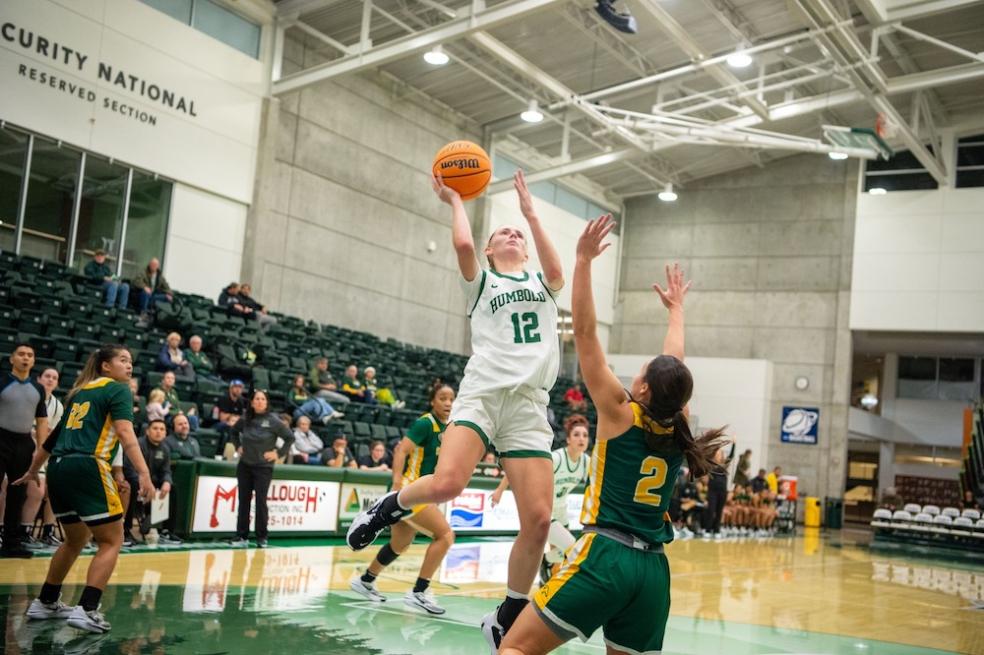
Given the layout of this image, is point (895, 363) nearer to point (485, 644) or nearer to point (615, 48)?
point (615, 48)

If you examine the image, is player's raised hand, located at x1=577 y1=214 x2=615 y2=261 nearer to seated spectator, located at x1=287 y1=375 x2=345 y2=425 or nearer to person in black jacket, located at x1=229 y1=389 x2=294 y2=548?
person in black jacket, located at x1=229 y1=389 x2=294 y2=548

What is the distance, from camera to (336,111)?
22.5 meters

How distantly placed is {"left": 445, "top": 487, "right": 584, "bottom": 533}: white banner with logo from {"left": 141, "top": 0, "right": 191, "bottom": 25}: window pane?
11.2 metres

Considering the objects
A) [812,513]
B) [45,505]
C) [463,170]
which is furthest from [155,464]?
[812,513]

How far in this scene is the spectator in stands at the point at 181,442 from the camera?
35.3 feet

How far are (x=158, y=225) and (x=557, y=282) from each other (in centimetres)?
1566

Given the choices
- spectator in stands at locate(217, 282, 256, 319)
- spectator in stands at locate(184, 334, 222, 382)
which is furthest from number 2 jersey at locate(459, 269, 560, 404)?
spectator in stands at locate(217, 282, 256, 319)

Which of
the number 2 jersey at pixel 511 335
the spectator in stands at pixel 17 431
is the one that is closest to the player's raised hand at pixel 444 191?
the number 2 jersey at pixel 511 335

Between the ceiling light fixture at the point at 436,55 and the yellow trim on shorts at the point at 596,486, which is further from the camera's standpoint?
the ceiling light fixture at the point at 436,55

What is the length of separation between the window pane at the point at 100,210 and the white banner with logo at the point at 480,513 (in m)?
8.28

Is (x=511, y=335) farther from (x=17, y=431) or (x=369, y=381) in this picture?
(x=369, y=381)

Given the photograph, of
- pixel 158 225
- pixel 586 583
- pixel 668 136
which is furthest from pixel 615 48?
pixel 586 583

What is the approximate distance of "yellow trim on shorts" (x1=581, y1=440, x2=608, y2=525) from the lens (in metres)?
3.44

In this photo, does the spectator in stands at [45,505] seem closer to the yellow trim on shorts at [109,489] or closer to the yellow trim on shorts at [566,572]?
the yellow trim on shorts at [109,489]
